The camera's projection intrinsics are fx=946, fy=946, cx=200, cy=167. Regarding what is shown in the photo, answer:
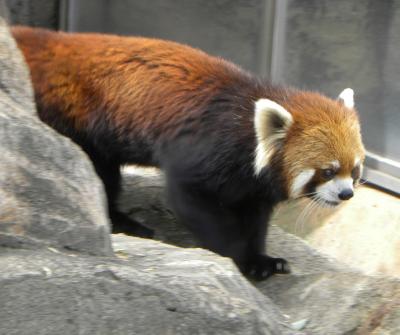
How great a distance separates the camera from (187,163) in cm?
505

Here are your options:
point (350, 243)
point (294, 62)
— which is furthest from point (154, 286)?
point (294, 62)

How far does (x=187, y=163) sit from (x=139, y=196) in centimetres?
102

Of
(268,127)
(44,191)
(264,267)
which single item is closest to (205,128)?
(268,127)

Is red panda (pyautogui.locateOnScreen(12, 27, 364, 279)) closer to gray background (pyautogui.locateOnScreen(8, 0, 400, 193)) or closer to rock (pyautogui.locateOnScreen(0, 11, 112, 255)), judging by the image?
gray background (pyautogui.locateOnScreen(8, 0, 400, 193))

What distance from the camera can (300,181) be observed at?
5117 mm

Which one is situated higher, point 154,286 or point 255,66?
point 154,286

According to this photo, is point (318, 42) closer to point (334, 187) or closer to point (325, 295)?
point (334, 187)

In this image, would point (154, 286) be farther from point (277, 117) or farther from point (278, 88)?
point (278, 88)

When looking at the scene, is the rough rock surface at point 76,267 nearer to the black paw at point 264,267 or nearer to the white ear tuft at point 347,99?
the black paw at point 264,267

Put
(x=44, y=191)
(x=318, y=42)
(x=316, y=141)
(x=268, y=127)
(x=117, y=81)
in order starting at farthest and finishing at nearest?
(x=318, y=42), (x=117, y=81), (x=316, y=141), (x=268, y=127), (x=44, y=191)

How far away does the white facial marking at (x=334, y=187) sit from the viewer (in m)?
5.03

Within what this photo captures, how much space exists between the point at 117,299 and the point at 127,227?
256cm

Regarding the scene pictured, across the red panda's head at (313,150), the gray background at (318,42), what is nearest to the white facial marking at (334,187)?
the red panda's head at (313,150)

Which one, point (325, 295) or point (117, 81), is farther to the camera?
point (117, 81)
